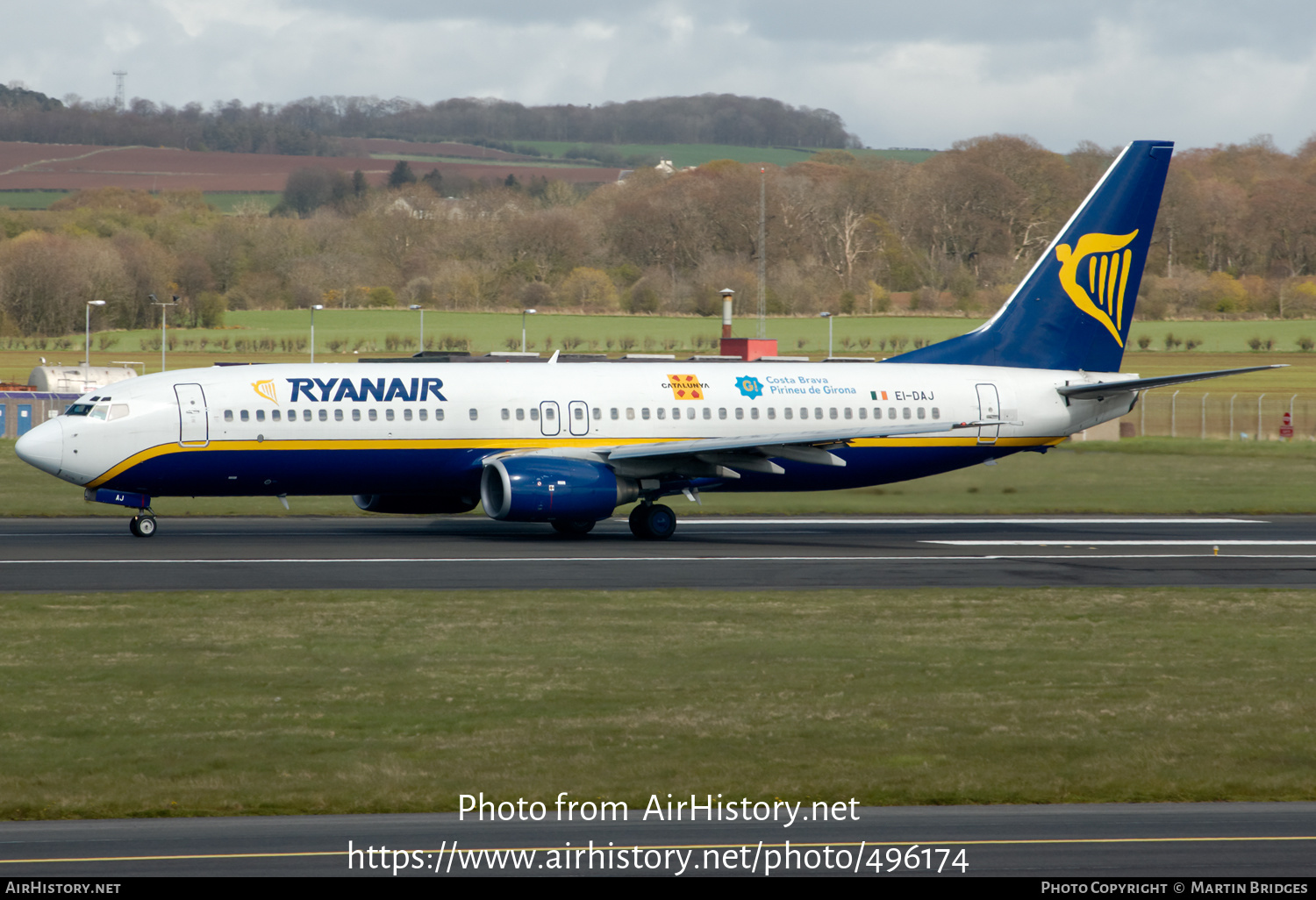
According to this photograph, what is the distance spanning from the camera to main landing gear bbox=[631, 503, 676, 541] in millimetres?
33812

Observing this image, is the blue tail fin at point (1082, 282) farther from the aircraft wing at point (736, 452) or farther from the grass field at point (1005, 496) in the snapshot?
the grass field at point (1005, 496)

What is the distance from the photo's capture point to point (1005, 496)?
135 feet

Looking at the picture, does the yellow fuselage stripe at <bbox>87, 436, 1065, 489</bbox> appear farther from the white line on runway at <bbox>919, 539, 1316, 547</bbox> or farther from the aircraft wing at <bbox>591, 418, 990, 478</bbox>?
the white line on runway at <bbox>919, 539, 1316, 547</bbox>

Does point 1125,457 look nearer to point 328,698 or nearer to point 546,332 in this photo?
point 328,698

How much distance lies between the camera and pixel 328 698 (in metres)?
16.7

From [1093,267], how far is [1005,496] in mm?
7151

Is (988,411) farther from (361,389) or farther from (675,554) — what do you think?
(361,389)

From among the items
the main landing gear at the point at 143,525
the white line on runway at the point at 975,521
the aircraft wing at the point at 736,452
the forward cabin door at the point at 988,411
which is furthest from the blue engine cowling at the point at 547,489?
the forward cabin door at the point at 988,411

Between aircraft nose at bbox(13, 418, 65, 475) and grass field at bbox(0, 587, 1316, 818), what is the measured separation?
8096 millimetres

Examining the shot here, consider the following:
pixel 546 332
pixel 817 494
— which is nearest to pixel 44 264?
pixel 546 332

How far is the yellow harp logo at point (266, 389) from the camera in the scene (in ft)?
107

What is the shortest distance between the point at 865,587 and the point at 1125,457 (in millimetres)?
29544

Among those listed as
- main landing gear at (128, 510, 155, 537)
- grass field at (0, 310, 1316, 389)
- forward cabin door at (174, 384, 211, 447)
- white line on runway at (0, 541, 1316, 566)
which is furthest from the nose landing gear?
grass field at (0, 310, 1316, 389)

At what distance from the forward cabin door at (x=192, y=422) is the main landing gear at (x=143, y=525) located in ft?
8.24
